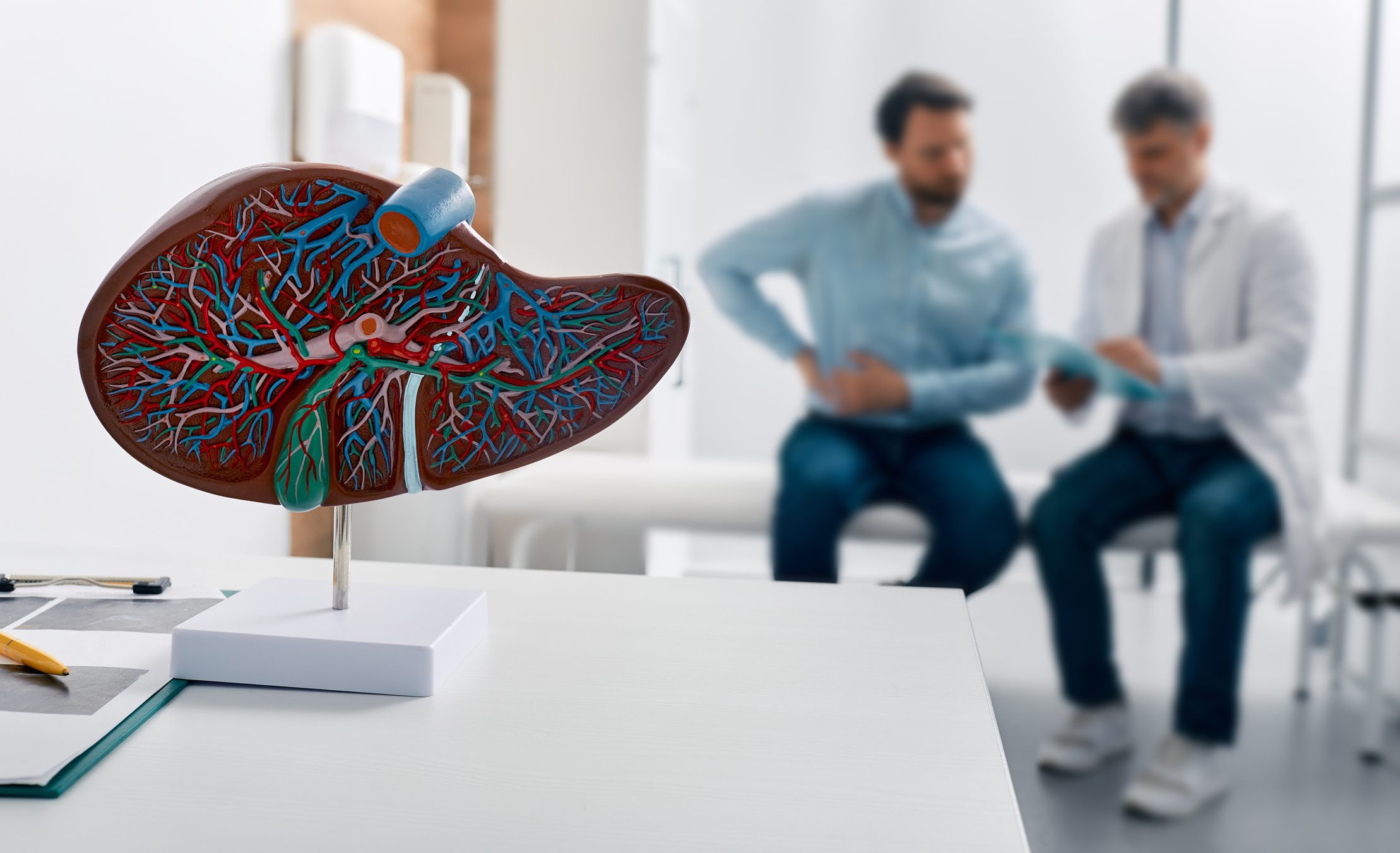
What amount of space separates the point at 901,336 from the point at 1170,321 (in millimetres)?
368

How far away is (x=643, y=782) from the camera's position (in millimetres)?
356

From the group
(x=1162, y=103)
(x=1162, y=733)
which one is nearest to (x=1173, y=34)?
(x=1162, y=103)

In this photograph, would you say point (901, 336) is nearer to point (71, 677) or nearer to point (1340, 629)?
point (1340, 629)

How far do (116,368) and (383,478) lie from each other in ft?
0.37

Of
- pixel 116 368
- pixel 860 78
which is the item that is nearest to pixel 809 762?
pixel 116 368

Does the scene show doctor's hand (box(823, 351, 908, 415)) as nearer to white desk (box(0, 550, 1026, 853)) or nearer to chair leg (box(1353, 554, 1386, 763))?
chair leg (box(1353, 554, 1386, 763))

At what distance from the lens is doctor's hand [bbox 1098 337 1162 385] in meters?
1.54

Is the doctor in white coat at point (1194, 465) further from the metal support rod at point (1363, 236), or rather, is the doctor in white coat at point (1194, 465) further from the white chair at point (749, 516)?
the metal support rod at point (1363, 236)

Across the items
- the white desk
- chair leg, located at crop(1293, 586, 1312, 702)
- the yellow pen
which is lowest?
chair leg, located at crop(1293, 586, 1312, 702)

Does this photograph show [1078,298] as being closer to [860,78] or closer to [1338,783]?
[860,78]

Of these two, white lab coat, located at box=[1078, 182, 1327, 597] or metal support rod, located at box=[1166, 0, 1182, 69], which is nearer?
white lab coat, located at box=[1078, 182, 1327, 597]

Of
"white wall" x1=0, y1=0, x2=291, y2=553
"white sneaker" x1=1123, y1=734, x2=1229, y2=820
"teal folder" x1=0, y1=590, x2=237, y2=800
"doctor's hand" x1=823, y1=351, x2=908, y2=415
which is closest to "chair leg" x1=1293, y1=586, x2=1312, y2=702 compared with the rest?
"white sneaker" x1=1123, y1=734, x2=1229, y2=820

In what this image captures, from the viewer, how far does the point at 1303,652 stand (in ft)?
5.21

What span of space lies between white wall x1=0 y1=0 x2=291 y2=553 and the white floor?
3.17 feet
